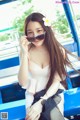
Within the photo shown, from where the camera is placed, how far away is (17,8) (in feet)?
8.46

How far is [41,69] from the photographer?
1.65 m

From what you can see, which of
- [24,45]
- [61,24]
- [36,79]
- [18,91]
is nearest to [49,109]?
[36,79]

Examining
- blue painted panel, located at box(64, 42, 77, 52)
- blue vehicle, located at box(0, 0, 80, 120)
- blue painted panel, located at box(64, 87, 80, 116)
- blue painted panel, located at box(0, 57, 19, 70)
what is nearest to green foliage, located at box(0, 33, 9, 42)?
blue vehicle, located at box(0, 0, 80, 120)

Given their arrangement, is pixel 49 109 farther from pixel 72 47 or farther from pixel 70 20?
pixel 70 20

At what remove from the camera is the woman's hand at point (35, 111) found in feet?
5.25

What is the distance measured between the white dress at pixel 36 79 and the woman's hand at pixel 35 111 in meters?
0.06

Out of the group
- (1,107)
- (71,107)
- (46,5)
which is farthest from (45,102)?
(46,5)

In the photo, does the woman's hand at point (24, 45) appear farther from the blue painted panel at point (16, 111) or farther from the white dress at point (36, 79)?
the blue painted panel at point (16, 111)

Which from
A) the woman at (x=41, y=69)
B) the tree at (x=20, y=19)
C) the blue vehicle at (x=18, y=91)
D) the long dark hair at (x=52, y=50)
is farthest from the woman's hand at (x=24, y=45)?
the tree at (x=20, y=19)

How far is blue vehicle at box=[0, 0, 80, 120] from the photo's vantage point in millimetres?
1932

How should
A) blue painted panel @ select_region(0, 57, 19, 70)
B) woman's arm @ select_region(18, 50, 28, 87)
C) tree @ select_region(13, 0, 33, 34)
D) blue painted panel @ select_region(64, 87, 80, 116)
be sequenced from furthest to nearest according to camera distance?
blue painted panel @ select_region(0, 57, 19, 70), tree @ select_region(13, 0, 33, 34), blue painted panel @ select_region(64, 87, 80, 116), woman's arm @ select_region(18, 50, 28, 87)

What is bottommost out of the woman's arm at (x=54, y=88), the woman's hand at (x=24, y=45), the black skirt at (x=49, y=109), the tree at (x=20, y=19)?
the black skirt at (x=49, y=109)

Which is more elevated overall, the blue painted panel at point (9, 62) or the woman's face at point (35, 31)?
the woman's face at point (35, 31)

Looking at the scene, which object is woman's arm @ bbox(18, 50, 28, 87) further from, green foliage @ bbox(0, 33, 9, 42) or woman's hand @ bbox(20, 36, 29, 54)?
green foliage @ bbox(0, 33, 9, 42)
